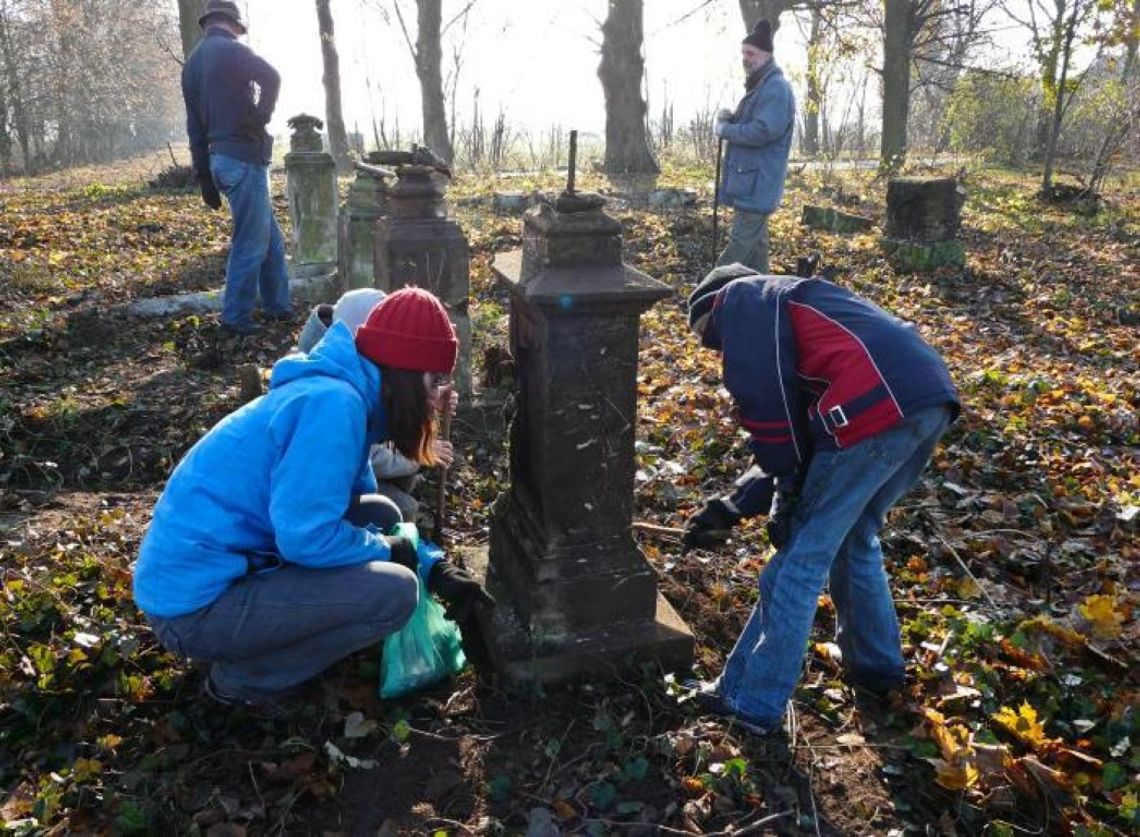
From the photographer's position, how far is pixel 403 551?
9.39 feet

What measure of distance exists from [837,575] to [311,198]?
24.0 feet

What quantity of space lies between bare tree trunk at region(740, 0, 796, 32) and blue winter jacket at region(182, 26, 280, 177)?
37.3ft

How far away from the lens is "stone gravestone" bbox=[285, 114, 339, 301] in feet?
27.9

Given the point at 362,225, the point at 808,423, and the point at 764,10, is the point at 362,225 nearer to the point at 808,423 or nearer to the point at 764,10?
the point at 808,423

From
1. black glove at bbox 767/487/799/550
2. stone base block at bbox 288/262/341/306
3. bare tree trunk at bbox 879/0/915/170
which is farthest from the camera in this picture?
bare tree trunk at bbox 879/0/915/170

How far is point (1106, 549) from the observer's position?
144 inches

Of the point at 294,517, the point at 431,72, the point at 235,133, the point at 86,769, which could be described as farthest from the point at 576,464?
the point at 431,72

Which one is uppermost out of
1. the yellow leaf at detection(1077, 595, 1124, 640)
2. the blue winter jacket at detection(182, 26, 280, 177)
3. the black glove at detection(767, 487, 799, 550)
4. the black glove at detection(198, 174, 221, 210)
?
the blue winter jacket at detection(182, 26, 280, 177)

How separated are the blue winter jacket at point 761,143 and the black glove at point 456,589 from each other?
4966 millimetres

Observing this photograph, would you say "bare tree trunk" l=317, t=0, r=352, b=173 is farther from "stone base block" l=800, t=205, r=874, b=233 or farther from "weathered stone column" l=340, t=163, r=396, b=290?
"weathered stone column" l=340, t=163, r=396, b=290

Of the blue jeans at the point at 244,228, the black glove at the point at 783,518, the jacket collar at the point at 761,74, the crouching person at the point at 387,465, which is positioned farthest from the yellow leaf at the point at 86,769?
the jacket collar at the point at 761,74

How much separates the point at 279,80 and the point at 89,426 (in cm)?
308

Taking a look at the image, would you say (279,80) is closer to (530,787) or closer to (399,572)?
(399,572)

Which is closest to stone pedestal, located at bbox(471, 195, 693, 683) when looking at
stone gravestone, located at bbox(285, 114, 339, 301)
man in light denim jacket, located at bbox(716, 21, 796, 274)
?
man in light denim jacket, located at bbox(716, 21, 796, 274)
